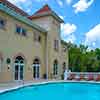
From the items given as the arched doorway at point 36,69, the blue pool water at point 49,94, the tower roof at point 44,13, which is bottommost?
the blue pool water at point 49,94

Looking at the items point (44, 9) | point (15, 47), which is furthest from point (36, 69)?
point (44, 9)

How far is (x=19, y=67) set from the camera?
82.5ft

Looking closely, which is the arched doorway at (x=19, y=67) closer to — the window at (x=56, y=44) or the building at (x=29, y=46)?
the building at (x=29, y=46)

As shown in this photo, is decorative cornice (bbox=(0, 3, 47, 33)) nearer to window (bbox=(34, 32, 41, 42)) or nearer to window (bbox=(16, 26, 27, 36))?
window (bbox=(34, 32, 41, 42))

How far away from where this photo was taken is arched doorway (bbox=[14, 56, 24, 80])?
81.1 feet

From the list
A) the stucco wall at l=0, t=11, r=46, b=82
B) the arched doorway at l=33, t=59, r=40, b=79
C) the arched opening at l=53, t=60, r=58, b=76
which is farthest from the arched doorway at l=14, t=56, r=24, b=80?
the arched opening at l=53, t=60, r=58, b=76

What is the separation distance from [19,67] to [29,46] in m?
3.15

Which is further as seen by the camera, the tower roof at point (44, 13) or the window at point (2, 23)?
the tower roof at point (44, 13)

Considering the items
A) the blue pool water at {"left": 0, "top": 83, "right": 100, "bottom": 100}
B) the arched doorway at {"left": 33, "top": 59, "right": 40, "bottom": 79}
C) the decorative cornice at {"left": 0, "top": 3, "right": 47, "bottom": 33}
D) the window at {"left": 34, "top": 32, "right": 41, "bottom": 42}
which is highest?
the decorative cornice at {"left": 0, "top": 3, "right": 47, "bottom": 33}

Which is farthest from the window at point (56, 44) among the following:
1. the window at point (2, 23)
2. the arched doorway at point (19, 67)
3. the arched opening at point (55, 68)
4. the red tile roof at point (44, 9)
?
the window at point (2, 23)

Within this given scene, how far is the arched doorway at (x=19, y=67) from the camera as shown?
81.1ft

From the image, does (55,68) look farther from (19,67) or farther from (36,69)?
(19,67)

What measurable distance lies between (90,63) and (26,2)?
1908 centimetres

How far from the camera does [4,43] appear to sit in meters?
22.3
